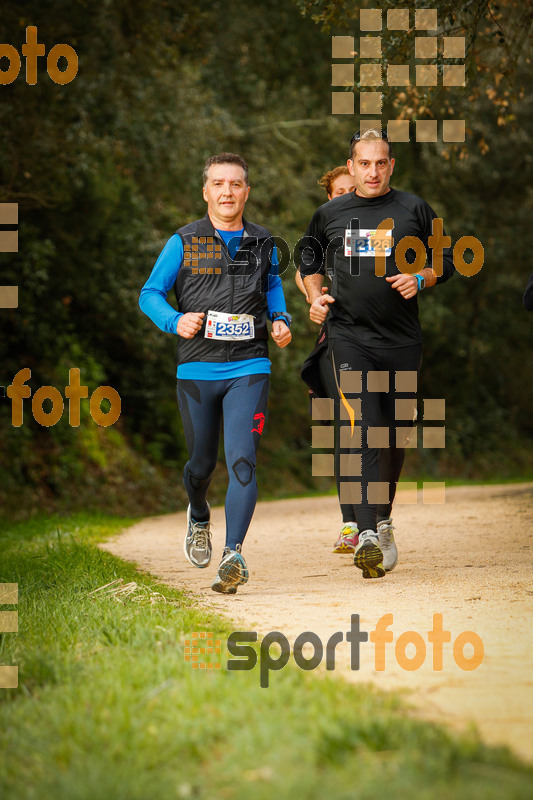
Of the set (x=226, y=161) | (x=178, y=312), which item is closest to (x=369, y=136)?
(x=226, y=161)

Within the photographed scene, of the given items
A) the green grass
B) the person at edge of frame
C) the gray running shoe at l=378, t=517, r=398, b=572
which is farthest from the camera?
the person at edge of frame

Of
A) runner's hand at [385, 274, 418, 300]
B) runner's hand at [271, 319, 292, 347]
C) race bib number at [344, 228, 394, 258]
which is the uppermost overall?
race bib number at [344, 228, 394, 258]

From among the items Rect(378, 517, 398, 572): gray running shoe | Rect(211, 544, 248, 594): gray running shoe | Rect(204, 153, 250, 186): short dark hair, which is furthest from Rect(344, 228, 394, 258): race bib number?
Rect(211, 544, 248, 594): gray running shoe

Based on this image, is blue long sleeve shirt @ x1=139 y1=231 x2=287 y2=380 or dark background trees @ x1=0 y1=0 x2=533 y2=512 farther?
dark background trees @ x1=0 y1=0 x2=533 y2=512

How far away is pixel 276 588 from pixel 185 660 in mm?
2151

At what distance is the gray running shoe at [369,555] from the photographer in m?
5.65

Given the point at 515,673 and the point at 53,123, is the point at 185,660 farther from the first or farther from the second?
the point at 53,123

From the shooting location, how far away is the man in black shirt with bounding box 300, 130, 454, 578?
239 inches

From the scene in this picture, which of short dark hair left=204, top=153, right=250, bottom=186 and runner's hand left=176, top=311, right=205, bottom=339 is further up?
short dark hair left=204, top=153, right=250, bottom=186

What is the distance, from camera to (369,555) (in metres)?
5.64

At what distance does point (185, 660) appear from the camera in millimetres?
3590

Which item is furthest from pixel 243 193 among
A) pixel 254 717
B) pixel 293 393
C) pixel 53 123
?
pixel 293 393

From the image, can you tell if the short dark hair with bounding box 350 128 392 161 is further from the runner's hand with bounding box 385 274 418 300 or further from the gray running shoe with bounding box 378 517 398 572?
the gray running shoe with bounding box 378 517 398 572

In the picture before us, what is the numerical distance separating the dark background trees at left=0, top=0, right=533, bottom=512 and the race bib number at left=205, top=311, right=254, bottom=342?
3612 millimetres
